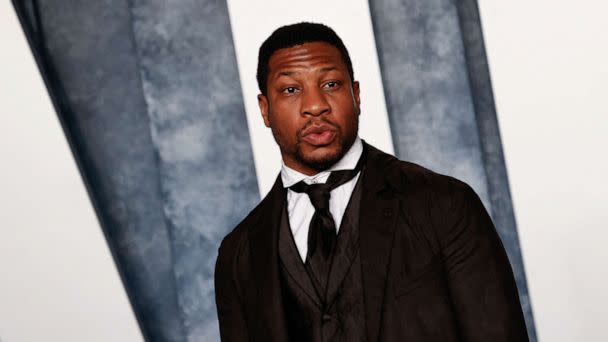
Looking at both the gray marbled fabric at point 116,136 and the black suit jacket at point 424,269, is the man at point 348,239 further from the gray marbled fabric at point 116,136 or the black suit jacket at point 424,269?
the gray marbled fabric at point 116,136

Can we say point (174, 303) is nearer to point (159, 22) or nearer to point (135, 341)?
point (135, 341)

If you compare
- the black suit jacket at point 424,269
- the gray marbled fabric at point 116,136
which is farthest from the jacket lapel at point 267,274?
the gray marbled fabric at point 116,136

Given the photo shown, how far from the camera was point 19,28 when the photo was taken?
2.40m

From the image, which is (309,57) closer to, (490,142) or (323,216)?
(323,216)

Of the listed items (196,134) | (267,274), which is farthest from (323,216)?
(196,134)

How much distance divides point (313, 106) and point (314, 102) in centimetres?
1

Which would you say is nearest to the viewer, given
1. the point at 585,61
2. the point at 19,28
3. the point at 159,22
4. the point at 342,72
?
the point at 342,72

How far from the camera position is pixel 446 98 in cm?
254

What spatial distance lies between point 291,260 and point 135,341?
1.05 metres

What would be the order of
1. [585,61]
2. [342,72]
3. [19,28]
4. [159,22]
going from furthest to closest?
[159,22], [19,28], [585,61], [342,72]

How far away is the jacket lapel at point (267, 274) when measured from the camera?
1.52 meters

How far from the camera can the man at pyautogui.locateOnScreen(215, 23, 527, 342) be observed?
1.44 m

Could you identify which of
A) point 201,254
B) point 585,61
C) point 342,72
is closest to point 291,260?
point 342,72

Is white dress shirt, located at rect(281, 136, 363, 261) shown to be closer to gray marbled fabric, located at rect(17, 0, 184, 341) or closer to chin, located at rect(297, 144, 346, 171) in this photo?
chin, located at rect(297, 144, 346, 171)
